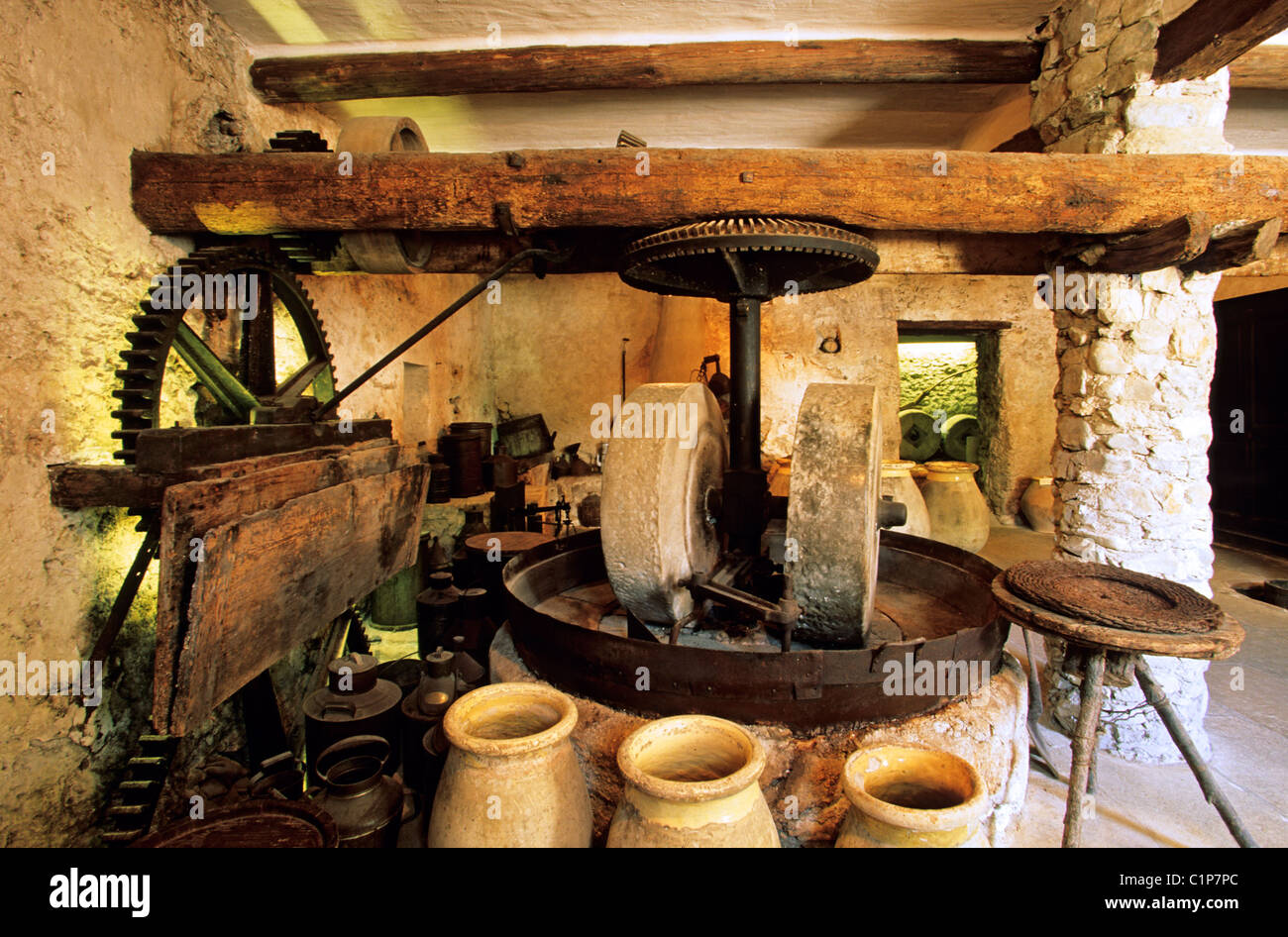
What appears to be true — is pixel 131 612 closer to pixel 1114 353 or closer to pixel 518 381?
pixel 1114 353

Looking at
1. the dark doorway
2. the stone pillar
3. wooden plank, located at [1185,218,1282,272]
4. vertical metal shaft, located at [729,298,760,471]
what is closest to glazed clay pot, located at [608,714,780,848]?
vertical metal shaft, located at [729,298,760,471]

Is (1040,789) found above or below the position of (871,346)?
below

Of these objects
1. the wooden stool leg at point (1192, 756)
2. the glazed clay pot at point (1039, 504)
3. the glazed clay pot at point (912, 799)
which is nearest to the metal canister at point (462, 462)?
the glazed clay pot at point (912, 799)

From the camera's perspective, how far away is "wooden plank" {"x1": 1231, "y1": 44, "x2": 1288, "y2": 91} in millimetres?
3600

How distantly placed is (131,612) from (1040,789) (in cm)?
414

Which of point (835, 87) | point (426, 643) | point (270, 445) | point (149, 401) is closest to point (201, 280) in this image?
point (149, 401)

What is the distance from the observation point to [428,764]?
2.23 meters

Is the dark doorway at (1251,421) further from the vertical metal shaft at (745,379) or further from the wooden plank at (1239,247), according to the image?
the vertical metal shaft at (745,379)

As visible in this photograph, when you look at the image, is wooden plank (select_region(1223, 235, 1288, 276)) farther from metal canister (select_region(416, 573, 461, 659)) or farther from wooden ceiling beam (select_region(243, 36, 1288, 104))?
metal canister (select_region(416, 573, 461, 659))

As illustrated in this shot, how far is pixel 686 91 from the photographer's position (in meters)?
4.21

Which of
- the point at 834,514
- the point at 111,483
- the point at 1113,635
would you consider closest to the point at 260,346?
the point at 111,483

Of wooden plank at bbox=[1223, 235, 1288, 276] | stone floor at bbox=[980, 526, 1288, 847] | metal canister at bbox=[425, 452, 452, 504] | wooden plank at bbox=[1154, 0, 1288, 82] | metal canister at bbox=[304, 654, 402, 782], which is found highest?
wooden plank at bbox=[1154, 0, 1288, 82]

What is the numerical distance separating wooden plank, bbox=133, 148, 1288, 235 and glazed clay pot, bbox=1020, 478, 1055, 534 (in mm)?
5283

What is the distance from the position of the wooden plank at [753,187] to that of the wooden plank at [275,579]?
4.41ft
